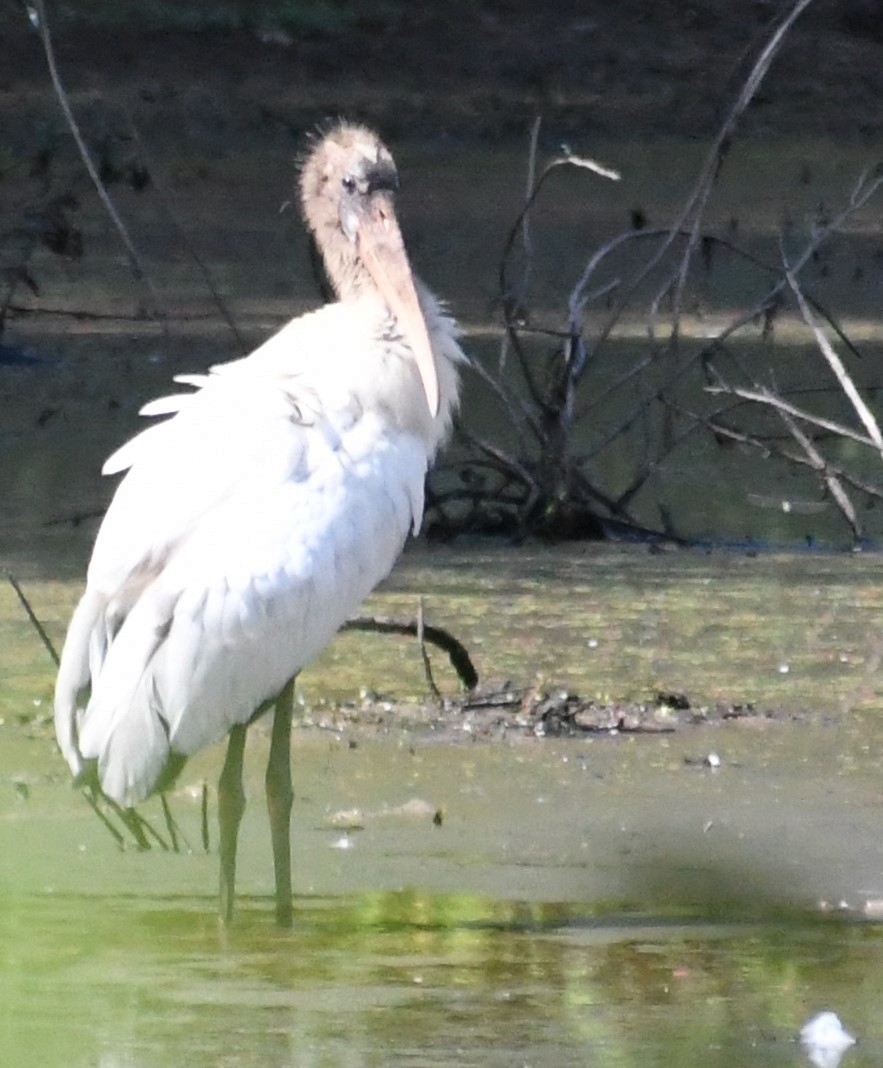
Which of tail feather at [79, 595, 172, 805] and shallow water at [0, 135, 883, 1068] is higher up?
tail feather at [79, 595, 172, 805]

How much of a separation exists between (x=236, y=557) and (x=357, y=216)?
130 centimetres

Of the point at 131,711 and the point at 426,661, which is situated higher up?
the point at 131,711

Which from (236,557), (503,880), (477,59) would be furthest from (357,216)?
(477,59)

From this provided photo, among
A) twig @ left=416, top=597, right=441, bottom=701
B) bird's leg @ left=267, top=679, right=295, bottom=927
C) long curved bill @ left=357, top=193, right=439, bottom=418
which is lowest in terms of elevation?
twig @ left=416, top=597, right=441, bottom=701

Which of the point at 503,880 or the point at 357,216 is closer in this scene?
the point at 503,880

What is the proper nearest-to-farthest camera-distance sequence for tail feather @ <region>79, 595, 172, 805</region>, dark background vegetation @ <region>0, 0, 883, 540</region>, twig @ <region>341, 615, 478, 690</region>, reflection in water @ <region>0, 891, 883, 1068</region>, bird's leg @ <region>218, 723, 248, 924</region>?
1. reflection in water @ <region>0, 891, 883, 1068</region>
2. tail feather @ <region>79, 595, 172, 805</region>
3. bird's leg @ <region>218, 723, 248, 924</region>
4. twig @ <region>341, 615, 478, 690</region>
5. dark background vegetation @ <region>0, 0, 883, 540</region>

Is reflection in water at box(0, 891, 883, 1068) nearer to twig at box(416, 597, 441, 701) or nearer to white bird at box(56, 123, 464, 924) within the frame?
white bird at box(56, 123, 464, 924)

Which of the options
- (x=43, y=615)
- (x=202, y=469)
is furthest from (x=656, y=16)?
(x=202, y=469)

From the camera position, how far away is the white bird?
5402 millimetres

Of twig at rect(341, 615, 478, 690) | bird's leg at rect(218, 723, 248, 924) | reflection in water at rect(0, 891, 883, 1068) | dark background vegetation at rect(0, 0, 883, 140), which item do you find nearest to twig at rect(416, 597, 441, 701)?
twig at rect(341, 615, 478, 690)

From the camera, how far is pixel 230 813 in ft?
18.5

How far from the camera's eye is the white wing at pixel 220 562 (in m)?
5.40

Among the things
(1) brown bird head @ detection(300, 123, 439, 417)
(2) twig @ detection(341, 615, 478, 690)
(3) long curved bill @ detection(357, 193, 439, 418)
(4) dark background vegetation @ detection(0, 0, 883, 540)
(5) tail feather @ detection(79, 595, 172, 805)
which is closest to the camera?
(5) tail feather @ detection(79, 595, 172, 805)

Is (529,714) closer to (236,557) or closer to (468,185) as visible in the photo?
(236,557)
